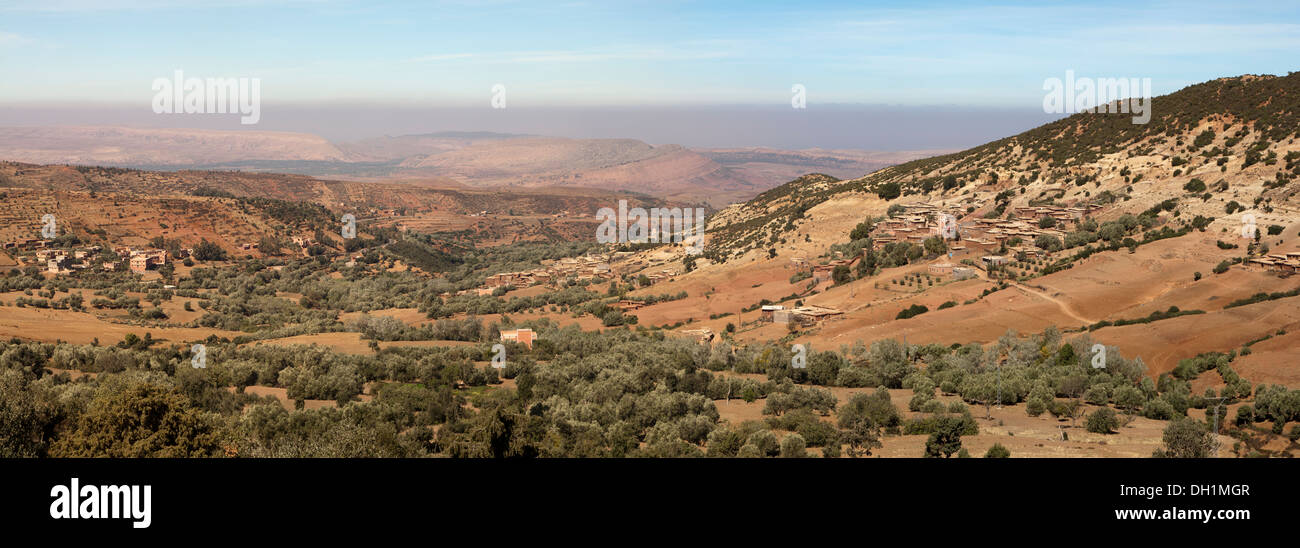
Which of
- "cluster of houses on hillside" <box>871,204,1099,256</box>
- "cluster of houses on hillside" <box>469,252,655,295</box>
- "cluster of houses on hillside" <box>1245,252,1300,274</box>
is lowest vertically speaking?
"cluster of houses on hillside" <box>469,252,655,295</box>

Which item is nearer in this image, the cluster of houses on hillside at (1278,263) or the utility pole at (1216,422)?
the utility pole at (1216,422)

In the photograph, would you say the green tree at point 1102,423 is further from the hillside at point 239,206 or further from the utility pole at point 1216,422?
the hillside at point 239,206

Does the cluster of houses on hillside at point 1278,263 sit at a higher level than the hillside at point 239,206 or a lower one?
lower

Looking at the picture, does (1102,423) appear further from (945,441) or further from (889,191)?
(889,191)

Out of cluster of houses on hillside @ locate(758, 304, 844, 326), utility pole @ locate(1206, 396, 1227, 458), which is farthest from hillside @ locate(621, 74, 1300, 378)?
utility pole @ locate(1206, 396, 1227, 458)

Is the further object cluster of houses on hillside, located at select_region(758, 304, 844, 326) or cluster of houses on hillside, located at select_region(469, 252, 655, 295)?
cluster of houses on hillside, located at select_region(469, 252, 655, 295)

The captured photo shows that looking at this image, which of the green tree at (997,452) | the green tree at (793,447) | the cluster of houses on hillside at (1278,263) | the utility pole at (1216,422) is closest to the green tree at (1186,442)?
the utility pole at (1216,422)

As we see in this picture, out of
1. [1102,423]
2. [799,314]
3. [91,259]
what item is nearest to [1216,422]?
[1102,423]

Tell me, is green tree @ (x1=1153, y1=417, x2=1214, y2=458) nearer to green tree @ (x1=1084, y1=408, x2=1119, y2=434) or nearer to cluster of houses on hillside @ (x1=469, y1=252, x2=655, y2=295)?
green tree @ (x1=1084, y1=408, x2=1119, y2=434)

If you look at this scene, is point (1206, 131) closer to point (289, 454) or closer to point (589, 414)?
point (589, 414)
